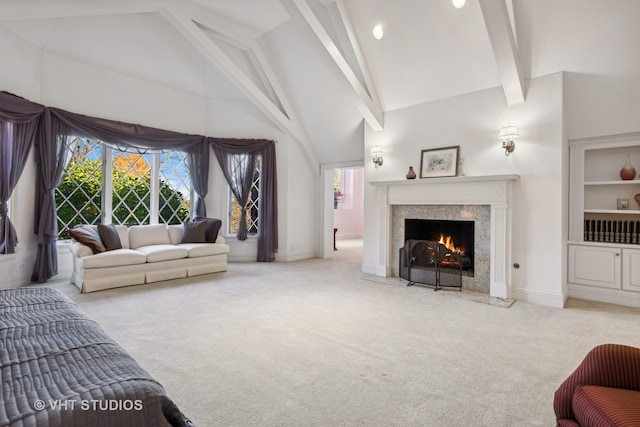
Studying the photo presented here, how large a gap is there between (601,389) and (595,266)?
3430mm

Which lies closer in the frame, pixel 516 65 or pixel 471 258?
pixel 516 65

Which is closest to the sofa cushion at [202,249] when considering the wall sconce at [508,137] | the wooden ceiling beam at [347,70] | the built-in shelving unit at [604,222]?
the wooden ceiling beam at [347,70]

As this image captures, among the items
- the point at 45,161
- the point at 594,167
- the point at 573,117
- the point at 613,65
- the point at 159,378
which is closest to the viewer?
the point at 159,378

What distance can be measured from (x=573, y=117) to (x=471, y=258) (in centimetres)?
204

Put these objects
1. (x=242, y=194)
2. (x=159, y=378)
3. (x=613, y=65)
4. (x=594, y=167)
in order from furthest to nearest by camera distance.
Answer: (x=242, y=194) → (x=594, y=167) → (x=613, y=65) → (x=159, y=378)

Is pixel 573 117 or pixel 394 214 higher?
pixel 573 117

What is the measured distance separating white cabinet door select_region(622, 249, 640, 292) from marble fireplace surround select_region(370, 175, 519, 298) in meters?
1.20

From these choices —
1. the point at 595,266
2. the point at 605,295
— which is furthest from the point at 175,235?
the point at 605,295

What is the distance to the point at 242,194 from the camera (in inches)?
252

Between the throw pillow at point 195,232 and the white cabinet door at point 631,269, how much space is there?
18.5ft

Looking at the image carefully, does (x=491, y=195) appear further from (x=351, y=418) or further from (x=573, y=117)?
(x=351, y=418)

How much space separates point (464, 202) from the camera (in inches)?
171

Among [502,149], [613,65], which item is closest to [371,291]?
[502,149]

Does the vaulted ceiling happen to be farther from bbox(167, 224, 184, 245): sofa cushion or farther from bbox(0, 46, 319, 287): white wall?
bbox(167, 224, 184, 245): sofa cushion
